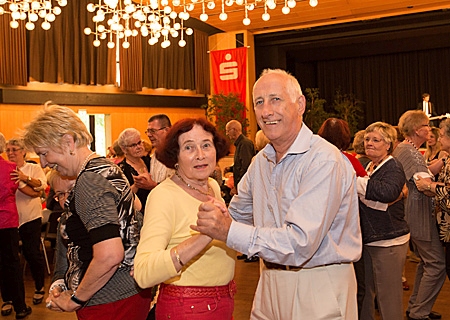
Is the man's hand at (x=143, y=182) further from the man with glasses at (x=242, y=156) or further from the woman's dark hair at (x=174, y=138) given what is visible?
the man with glasses at (x=242, y=156)

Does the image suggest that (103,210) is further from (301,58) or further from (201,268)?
(301,58)

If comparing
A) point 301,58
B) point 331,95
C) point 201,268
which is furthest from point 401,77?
point 201,268

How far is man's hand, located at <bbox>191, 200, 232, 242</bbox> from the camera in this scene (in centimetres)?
188

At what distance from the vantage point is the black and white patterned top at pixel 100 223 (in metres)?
2.18

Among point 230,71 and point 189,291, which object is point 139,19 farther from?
point 189,291

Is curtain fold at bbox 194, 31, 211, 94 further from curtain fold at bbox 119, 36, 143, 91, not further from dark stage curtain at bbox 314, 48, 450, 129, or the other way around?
dark stage curtain at bbox 314, 48, 450, 129

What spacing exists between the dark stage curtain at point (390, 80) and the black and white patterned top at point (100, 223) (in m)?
18.3

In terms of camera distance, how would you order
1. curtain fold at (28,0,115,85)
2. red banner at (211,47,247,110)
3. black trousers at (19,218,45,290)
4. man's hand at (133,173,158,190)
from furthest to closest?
1. red banner at (211,47,247,110)
2. curtain fold at (28,0,115,85)
3. black trousers at (19,218,45,290)
4. man's hand at (133,173,158,190)

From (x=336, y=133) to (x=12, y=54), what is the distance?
9282mm

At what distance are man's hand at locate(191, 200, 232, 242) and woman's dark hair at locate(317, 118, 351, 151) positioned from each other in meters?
→ 2.34

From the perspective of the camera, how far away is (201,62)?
1619 cm

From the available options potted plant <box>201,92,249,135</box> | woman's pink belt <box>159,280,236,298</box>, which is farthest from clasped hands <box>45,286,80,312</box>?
potted plant <box>201,92,249,135</box>

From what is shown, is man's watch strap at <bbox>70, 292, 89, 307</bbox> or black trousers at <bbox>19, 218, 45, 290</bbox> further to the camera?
black trousers at <bbox>19, 218, 45, 290</bbox>

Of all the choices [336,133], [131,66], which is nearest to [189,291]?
[336,133]
